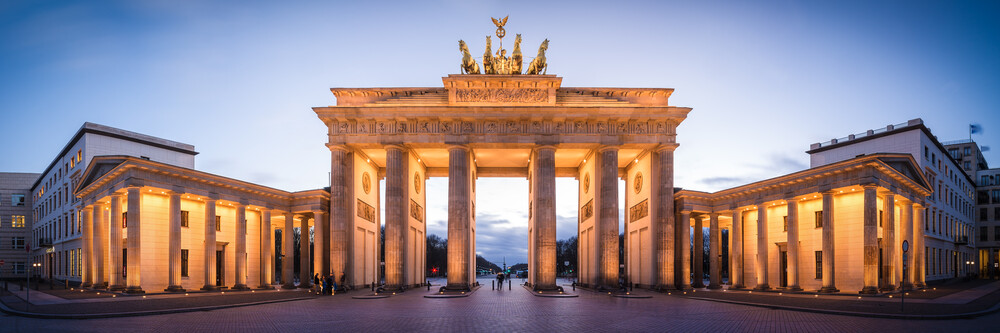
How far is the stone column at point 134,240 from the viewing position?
109ft

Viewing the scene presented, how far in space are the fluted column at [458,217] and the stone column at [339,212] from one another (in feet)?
10.1

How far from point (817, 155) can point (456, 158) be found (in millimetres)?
41546

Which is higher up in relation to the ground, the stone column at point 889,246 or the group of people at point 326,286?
the stone column at point 889,246

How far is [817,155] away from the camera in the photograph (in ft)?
206

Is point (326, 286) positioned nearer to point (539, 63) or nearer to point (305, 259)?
point (305, 259)

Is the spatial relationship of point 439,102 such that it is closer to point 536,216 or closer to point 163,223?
point 536,216

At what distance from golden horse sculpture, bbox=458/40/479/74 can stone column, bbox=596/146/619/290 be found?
1019 centimetres

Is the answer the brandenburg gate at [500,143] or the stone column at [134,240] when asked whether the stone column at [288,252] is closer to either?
the brandenburg gate at [500,143]

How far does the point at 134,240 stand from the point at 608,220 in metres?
27.9

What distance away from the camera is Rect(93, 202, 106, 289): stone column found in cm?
3761

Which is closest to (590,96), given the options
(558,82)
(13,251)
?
(558,82)

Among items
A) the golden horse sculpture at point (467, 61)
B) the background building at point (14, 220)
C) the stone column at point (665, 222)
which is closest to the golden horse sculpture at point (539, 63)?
the golden horse sculpture at point (467, 61)

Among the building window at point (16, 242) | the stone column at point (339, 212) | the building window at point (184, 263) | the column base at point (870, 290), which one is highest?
the stone column at point (339, 212)

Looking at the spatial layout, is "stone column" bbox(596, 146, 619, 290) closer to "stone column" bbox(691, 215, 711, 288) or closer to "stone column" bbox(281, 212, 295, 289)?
"stone column" bbox(691, 215, 711, 288)
